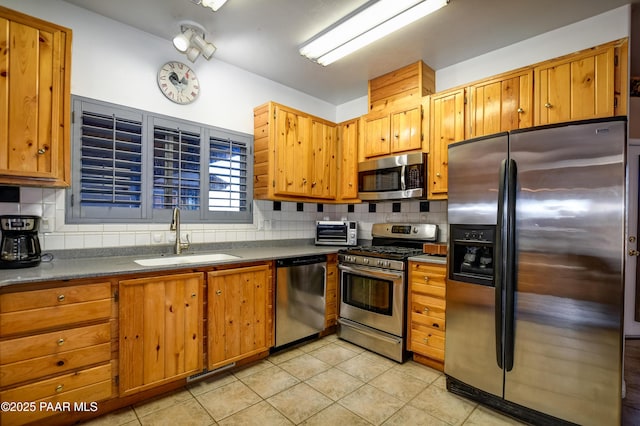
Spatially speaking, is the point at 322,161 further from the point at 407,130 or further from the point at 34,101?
the point at 34,101

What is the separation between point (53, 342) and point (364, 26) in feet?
9.68

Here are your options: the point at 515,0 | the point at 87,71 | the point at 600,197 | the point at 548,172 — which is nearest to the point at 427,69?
the point at 515,0

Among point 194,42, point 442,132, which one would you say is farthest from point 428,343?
point 194,42

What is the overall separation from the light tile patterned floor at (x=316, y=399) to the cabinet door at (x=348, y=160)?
186cm

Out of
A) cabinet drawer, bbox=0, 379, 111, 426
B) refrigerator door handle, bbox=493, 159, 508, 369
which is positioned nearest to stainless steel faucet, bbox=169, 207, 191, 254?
cabinet drawer, bbox=0, 379, 111, 426

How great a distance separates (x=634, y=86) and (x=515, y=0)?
2204 mm

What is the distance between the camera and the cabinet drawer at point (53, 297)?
160cm

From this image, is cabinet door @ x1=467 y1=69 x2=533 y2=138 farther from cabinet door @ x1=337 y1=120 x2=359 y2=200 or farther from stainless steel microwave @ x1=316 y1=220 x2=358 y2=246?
stainless steel microwave @ x1=316 y1=220 x2=358 y2=246

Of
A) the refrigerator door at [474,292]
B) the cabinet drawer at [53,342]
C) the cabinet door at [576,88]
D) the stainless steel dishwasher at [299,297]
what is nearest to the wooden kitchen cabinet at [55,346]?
the cabinet drawer at [53,342]

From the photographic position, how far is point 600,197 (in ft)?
5.52

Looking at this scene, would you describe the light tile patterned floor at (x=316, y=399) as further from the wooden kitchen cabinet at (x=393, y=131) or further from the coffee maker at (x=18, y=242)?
the wooden kitchen cabinet at (x=393, y=131)

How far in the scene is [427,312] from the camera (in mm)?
2598

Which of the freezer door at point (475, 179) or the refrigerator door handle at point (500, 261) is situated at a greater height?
the freezer door at point (475, 179)

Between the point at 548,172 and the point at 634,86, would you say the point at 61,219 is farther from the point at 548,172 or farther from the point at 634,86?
the point at 634,86
